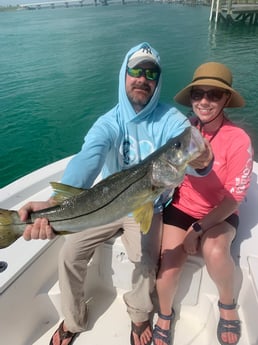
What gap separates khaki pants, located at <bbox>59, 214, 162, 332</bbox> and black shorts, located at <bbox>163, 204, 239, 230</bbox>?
10cm

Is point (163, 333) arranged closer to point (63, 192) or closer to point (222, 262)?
point (222, 262)

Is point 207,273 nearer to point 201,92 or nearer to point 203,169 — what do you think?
point 203,169

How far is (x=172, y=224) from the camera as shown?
3.26 m

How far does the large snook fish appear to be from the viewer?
2285mm

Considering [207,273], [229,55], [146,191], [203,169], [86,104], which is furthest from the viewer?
[229,55]

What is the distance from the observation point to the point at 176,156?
2.25 meters

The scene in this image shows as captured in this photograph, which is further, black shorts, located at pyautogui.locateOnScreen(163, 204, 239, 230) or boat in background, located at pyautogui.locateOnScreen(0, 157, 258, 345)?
black shorts, located at pyautogui.locateOnScreen(163, 204, 239, 230)

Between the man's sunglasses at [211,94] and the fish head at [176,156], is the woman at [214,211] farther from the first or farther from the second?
the fish head at [176,156]

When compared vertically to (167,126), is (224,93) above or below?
above

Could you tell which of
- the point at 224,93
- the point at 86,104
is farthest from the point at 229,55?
the point at 224,93

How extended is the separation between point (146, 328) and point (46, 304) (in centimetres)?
108

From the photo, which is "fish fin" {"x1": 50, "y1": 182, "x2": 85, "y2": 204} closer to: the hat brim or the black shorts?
the black shorts

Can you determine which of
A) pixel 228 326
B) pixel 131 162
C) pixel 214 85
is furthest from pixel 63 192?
pixel 228 326

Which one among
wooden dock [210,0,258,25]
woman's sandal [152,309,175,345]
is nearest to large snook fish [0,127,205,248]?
woman's sandal [152,309,175,345]
